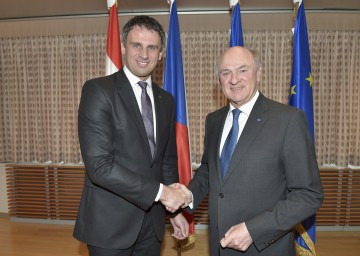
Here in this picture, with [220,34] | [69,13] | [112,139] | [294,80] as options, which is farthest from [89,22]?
[112,139]

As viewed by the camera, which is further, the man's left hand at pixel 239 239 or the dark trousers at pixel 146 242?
the dark trousers at pixel 146 242

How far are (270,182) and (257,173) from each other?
0.29 ft

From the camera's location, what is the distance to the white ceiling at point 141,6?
13.3 ft

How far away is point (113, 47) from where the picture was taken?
316 centimetres

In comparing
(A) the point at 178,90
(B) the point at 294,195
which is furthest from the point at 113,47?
(B) the point at 294,195

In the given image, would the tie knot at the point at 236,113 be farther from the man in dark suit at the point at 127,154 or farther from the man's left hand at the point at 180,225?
the man's left hand at the point at 180,225

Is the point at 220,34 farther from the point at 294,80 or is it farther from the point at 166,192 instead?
the point at 166,192

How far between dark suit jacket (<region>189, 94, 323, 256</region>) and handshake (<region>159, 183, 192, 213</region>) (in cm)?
22

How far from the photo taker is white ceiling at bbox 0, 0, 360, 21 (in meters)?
4.06

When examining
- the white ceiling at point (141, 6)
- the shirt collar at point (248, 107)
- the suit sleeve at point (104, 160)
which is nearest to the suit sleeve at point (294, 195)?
the shirt collar at point (248, 107)

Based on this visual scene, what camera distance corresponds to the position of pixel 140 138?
68.2 inches

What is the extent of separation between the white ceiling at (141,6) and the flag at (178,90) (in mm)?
1148

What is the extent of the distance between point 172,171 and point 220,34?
127 inches

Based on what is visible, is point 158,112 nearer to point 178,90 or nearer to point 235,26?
point 178,90
